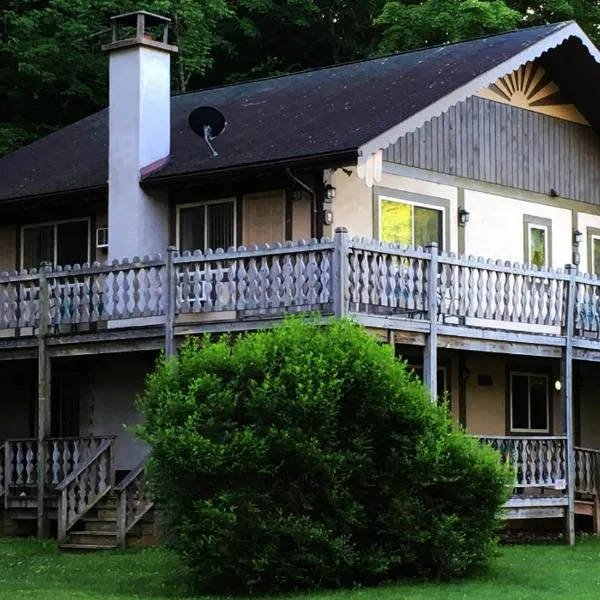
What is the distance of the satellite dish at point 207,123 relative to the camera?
24.7 meters

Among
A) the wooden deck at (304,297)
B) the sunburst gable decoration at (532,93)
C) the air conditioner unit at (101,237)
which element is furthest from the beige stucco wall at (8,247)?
the sunburst gable decoration at (532,93)

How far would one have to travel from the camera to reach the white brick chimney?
24.8 meters

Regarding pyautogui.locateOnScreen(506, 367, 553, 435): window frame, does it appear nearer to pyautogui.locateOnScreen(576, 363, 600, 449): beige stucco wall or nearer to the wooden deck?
pyautogui.locateOnScreen(576, 363, 600, 449): beige stucco wall

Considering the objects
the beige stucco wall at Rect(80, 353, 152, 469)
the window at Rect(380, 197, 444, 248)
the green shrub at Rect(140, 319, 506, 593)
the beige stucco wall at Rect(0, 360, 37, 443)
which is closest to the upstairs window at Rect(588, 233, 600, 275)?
the window at Rect(380, 197, 444, 248)

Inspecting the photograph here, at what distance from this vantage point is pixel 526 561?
63.4ft

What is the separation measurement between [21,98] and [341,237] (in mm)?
24656

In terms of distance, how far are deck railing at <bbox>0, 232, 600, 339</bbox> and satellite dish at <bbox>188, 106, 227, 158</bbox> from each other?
10.7ft

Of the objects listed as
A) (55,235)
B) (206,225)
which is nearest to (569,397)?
(206,225)

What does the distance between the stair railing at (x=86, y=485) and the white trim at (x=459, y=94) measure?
568 cm

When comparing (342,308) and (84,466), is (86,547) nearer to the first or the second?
(84,466)

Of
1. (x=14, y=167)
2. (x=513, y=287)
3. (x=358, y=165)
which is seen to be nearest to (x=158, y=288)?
(x=358, y=165)

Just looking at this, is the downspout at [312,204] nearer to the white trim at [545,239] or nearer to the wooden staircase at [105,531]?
the wooden staircase at [105,531]

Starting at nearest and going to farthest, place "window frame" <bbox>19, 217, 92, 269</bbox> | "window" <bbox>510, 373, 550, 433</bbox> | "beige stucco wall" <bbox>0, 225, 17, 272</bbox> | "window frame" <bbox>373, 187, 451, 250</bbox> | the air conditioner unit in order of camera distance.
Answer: "window frame" <bbox>373, 187, 451, 250</bbox>
the air conditioner unit
"window frame" <bbox>19, 217, 92, 269</bbox>
"window" <bbox>510, 373, 550, 433</bbox>
"beige stucco wall" <bbox>0, 225, 17, 272</bbox>

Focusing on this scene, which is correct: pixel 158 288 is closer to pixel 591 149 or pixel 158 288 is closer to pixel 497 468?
pixel 497 468
